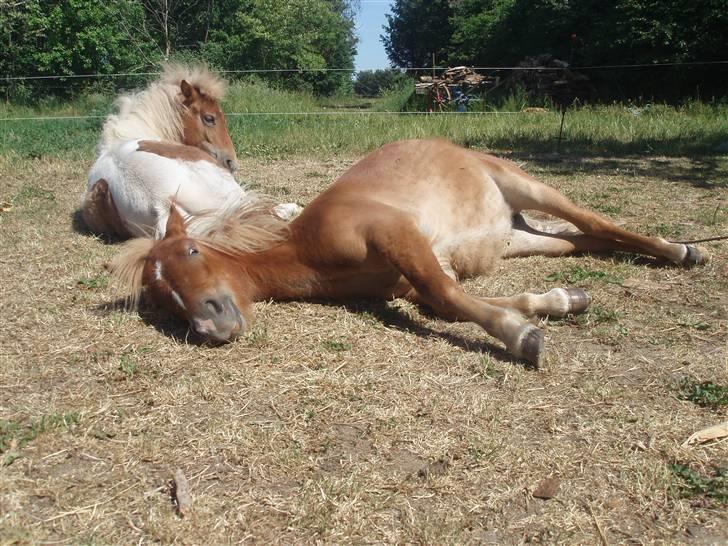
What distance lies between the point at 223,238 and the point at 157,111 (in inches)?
117

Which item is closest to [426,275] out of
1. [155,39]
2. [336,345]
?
[336,345]

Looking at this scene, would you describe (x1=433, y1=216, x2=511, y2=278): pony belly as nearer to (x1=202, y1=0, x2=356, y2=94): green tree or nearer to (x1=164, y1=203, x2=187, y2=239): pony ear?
(x1=164, y1=203, x2=187, y2=239): pony ear

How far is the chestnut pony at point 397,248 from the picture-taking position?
3197mm

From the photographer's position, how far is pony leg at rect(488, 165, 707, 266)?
4137mm

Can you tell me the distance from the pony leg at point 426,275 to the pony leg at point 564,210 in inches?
45.8

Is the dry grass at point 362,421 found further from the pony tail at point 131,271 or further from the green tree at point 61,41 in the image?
the green tree at point 61,41

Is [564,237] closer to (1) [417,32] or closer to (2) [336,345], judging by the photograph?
(2) [336,345]

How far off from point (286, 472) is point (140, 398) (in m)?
0.86

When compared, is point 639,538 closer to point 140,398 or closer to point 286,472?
point 286,472

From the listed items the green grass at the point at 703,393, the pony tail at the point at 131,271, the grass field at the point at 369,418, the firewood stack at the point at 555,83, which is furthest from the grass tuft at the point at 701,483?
the firewood stack at the point at 555,83

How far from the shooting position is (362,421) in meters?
2.50

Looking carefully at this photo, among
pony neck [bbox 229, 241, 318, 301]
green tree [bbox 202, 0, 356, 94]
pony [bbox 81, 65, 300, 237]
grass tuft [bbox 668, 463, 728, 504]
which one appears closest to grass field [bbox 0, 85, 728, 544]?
grass tuft [bbox 668, 463, 728, 504]

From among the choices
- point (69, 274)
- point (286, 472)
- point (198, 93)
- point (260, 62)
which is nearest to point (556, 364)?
point (286, 472)

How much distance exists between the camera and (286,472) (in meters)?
2.19
